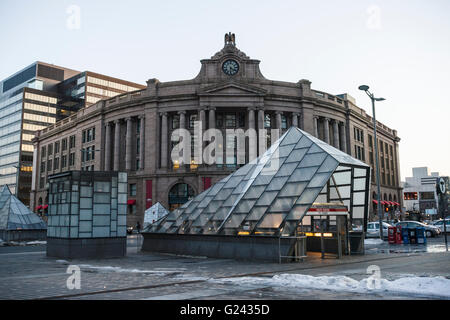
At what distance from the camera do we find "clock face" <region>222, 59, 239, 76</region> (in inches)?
2469

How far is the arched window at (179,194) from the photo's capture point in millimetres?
61531

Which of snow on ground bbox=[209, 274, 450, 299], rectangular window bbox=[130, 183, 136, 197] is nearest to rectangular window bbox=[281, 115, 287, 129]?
rectangular window bbox=[130, 183, 136, 197]

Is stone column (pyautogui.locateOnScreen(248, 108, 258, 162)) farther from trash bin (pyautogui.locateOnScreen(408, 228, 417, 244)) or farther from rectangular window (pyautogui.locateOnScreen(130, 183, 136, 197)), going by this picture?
trash bin (pyautogui.locateOnScreen(408, 228, 417, 244))

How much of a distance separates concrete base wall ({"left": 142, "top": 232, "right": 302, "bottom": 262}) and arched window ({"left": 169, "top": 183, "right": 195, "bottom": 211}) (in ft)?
113

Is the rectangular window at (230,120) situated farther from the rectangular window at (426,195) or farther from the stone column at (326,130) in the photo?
the rectangular window at (426,195)

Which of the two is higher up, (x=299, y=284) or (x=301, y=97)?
(x=301, y=97)

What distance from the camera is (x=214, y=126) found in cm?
6138

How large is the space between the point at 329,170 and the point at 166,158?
147 ft

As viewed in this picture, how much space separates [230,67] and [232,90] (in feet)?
13.3

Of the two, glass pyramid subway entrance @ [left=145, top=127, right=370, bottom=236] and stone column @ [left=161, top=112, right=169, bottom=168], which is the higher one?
stone column @ [left=161, top=112, right=169, bottom=168]

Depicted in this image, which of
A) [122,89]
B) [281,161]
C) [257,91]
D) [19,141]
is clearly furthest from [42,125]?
[281,161]

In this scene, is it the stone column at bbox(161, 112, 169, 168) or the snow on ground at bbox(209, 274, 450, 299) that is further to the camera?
the stone column at bbox(161, 112, 169, 168)

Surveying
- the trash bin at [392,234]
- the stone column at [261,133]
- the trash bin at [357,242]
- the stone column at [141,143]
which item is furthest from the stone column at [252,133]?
the trash bin at [357,242]
